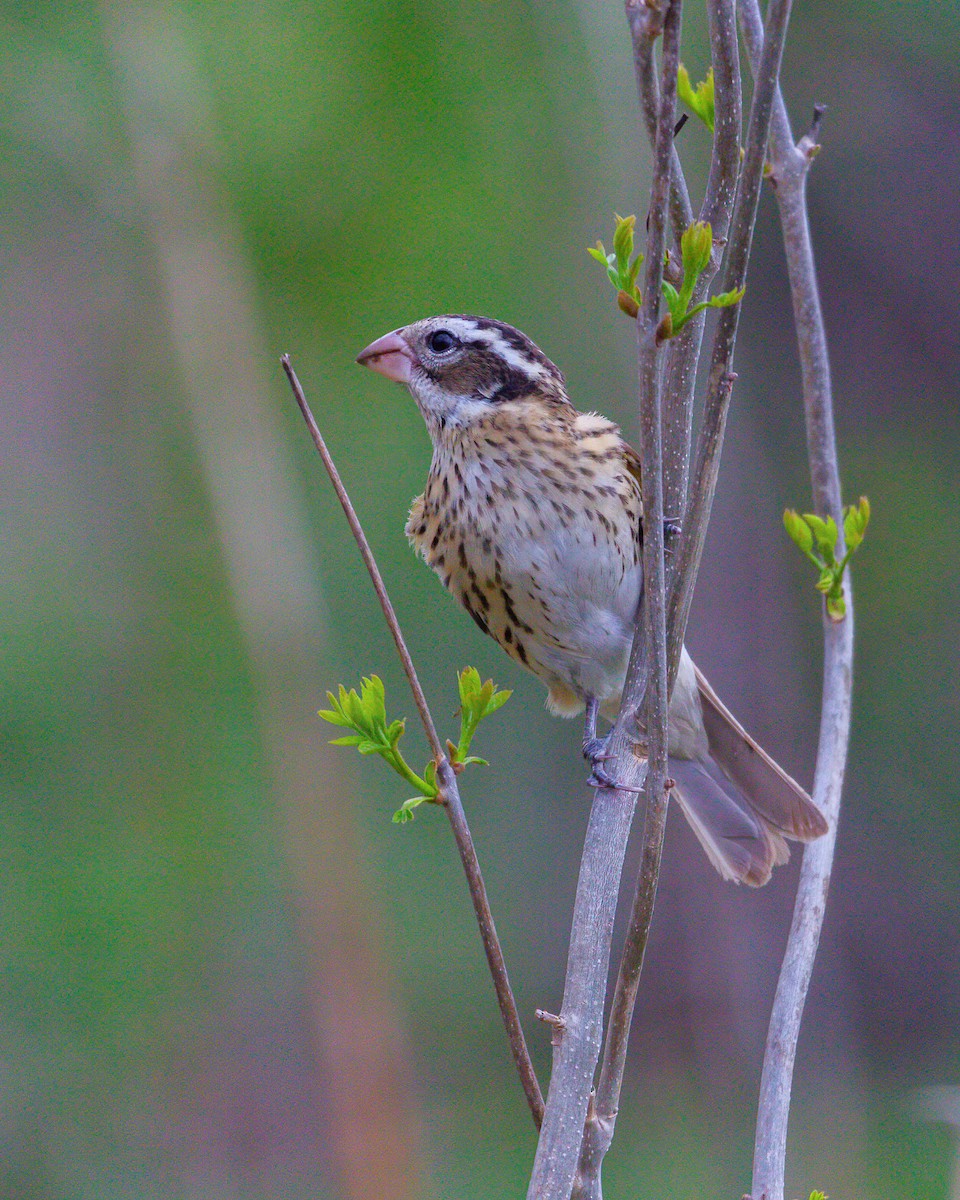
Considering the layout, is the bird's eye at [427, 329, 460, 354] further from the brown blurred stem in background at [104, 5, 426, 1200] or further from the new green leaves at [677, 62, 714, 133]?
the brown blurred stem in background at [104, 5, 426, 1200]

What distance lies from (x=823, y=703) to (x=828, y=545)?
236 millimetres

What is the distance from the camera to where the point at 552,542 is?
2725 millimetres

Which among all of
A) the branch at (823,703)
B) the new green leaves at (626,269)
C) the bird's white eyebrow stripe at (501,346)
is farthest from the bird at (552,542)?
the new green leaves at (626,269)

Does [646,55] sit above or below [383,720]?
above

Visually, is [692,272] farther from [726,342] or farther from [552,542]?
[552,542]

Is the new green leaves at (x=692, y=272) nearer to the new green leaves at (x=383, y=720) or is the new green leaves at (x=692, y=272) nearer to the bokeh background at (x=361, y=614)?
the new green leaves at (x=383, y=720)

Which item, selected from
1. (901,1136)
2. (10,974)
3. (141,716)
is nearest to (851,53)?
(141,716)

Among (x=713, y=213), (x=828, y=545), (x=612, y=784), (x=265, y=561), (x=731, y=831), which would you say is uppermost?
(x=265, y=561)

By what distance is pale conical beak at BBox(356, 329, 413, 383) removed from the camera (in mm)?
2932

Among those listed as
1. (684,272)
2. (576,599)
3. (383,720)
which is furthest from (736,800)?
(684,272)

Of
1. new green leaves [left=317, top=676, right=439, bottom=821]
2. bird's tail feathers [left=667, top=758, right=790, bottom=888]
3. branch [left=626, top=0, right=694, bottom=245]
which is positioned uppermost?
branch [left=626, top=0, right=694, bottom=245]

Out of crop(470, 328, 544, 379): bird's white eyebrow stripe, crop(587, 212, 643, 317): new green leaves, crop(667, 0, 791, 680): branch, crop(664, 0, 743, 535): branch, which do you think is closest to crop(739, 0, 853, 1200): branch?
crop(664, 0, 743, 535): branch

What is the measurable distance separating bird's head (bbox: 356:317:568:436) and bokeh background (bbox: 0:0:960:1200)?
2.06 m

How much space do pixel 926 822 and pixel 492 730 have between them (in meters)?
2.49
